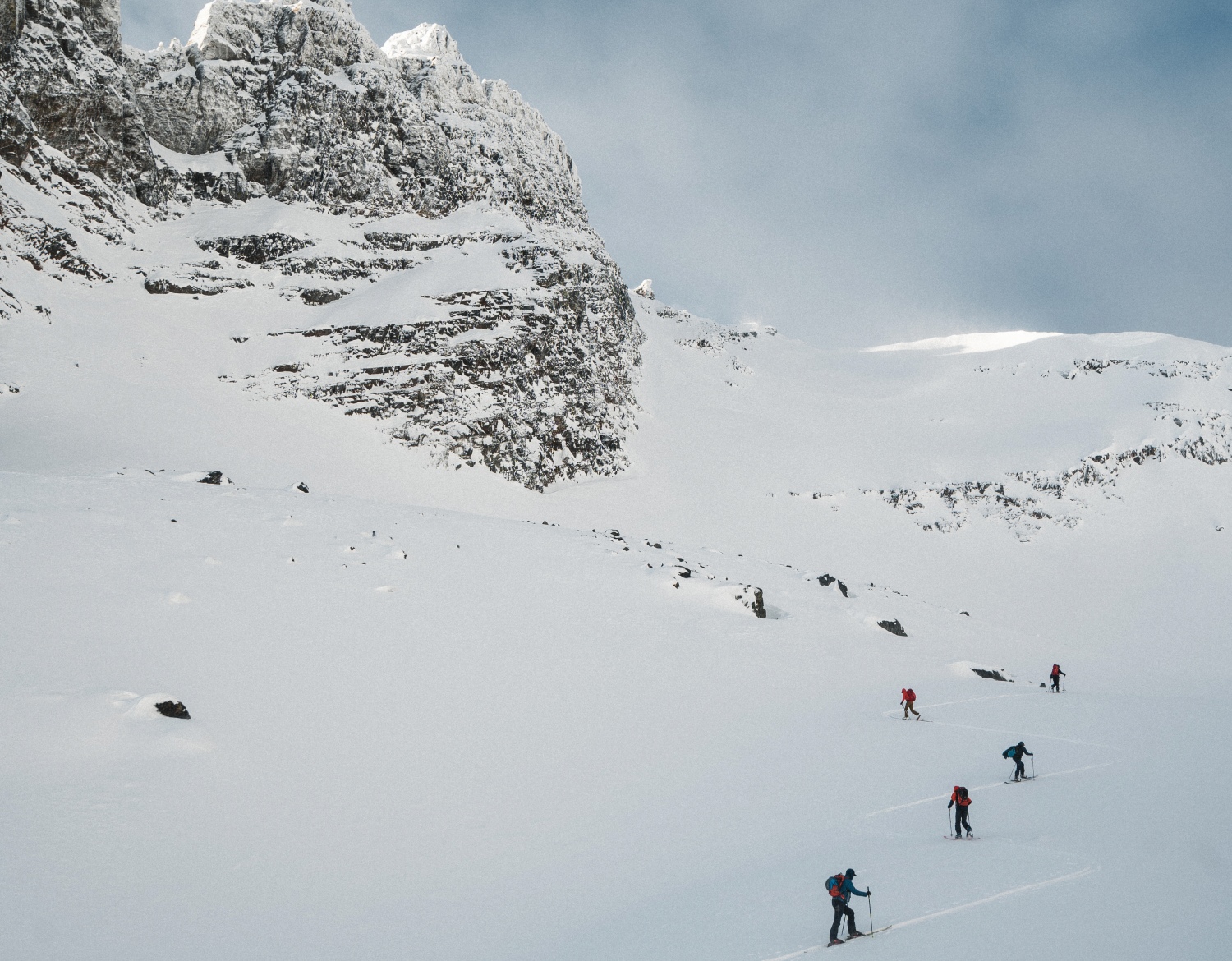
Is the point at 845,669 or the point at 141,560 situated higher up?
the point at 141,560

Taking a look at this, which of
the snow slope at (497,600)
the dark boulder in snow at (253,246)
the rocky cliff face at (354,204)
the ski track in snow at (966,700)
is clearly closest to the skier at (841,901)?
the snow slope at (497,600)

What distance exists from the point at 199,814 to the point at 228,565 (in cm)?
1056

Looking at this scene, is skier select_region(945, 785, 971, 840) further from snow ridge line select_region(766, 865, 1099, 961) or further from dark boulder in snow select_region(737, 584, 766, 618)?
dark boulder in snow select_region(737, 584, 766, 618)

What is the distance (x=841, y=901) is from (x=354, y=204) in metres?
74.1

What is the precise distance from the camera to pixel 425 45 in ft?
267

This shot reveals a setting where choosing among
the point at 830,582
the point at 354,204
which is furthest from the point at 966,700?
the point at 354,204

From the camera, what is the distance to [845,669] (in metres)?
24.3

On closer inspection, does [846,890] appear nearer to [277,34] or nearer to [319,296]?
[319,296]

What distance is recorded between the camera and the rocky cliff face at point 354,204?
2096 inches

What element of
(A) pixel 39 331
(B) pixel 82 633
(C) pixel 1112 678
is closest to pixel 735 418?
(C) pixel 1112 678

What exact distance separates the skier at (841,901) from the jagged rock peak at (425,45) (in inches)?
3558

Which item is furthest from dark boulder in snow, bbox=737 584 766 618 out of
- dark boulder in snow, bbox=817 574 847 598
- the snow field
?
dark boulder in snow, bbox=817 574 847 598

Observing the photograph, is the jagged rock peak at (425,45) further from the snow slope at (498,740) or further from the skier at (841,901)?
the skier at (841,901)

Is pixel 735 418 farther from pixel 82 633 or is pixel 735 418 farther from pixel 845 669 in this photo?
pixel 82 633
